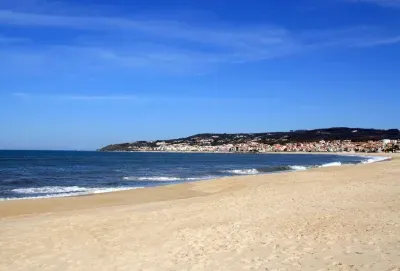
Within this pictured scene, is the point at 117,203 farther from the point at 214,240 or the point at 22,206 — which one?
the point at 214,240

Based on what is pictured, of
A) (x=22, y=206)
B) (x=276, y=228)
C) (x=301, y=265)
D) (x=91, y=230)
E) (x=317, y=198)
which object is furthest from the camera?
(x=22, y=206)

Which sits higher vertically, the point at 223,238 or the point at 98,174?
the point at 223,238

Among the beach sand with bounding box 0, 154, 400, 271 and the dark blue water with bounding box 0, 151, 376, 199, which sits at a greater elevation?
the beach sand with bounding box 0, 154, 400, 271

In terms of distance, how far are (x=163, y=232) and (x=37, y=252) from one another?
3031 mm

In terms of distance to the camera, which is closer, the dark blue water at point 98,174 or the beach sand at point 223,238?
the beach sand at point 223,238

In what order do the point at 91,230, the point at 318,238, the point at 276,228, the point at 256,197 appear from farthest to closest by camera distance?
the point at 256,197
the point at 91,230
the point at 276,228
the point at 318,238

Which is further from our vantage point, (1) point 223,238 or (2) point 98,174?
(2) point 98,174

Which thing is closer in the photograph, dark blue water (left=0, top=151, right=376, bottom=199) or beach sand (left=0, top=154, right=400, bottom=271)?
beach sand (left=0, top=154, right=400, bottom=271)

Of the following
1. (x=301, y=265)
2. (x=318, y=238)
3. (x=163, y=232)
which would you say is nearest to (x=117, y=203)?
(x=163, y=232)

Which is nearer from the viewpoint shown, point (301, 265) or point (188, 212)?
point (301, 265)

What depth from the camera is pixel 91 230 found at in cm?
1140

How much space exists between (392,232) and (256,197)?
8.52m

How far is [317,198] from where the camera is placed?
52.5 ft

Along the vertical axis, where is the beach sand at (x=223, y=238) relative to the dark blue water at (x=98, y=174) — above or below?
above
